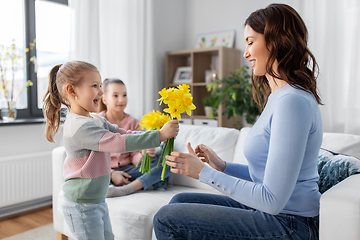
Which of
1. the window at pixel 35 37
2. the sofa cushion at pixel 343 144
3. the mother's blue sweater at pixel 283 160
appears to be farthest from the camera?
the window at pixel 35 37

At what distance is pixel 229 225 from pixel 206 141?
1170 millimetres

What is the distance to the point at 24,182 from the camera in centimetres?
265

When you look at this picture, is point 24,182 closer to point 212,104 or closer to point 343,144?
point 212,104

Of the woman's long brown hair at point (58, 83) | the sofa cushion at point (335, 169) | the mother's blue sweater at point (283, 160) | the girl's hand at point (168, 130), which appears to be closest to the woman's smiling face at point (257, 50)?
the mother's blue sweater at point (283, 160)

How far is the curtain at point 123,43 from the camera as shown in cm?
296

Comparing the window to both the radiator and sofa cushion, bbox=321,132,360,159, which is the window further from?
sofa cushion, bbox=321,132,360,159

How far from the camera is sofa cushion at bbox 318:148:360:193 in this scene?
136cm

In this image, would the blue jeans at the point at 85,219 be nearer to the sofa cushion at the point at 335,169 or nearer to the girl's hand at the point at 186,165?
the girl's hand at the point at 186,165

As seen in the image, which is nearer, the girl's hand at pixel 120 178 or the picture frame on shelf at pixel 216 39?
the girl's hand at pixel 120 178

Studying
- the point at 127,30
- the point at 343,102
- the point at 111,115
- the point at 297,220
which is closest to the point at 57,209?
the point at 111,115

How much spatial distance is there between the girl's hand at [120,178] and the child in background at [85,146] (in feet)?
1.95

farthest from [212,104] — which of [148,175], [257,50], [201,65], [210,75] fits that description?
[257,50]

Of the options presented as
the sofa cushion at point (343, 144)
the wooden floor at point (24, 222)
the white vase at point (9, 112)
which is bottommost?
the wooden floor at point (24, 222)

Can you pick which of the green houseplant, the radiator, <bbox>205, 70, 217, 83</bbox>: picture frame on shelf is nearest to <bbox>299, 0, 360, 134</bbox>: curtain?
the green houseplant
